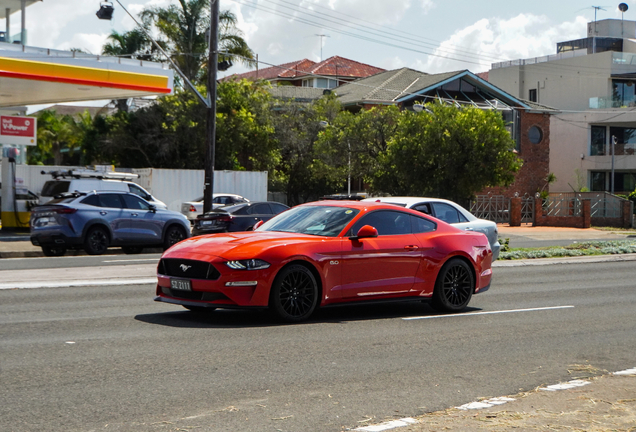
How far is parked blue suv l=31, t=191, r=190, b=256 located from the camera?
66.4ft

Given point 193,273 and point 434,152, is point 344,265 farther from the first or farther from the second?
point 434,152

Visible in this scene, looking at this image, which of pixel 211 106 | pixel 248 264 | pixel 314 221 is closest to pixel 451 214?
pixel 314 221

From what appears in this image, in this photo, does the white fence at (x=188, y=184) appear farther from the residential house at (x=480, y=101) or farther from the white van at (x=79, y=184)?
the residential house at (x=480, y=101)

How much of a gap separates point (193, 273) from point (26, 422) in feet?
13.3

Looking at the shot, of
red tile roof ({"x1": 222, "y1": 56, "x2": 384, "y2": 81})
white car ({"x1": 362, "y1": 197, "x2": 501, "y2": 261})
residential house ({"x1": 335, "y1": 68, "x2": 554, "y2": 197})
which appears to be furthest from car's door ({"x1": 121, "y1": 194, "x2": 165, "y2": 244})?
red tile roof ({"x1": 222, "y1": 56, "x2": 384, "y2": 81})

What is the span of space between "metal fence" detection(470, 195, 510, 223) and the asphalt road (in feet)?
116

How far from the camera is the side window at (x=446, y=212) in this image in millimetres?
15570

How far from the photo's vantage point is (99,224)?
20875 mm

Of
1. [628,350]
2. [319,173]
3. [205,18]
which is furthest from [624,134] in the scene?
[628,350]

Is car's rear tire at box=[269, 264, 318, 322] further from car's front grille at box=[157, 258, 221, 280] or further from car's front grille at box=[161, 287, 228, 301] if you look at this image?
car's front grille at box=[157, 258, 221, 280]

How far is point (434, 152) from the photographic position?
35.9 m

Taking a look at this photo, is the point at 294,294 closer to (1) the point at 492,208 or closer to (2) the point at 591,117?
(1) the point at 492,208

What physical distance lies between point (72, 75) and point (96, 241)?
26.6ft

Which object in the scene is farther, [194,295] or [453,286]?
[453,286]
